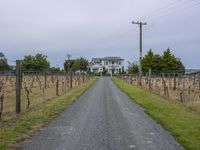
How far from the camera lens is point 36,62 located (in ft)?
370

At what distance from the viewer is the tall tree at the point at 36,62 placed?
106169 mm

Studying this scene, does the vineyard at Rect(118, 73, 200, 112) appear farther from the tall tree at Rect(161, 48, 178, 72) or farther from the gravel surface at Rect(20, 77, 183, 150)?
the tall tree at Rect(161, 48, 178, 72)

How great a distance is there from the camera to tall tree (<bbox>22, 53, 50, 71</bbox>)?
106 meters

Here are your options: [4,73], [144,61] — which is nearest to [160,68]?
[144,61]

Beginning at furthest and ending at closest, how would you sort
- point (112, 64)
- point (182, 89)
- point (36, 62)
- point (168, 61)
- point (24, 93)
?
point (112, 64)
point (36, 62)
point (168, 61)
point (24, 93)
point (182, 89)

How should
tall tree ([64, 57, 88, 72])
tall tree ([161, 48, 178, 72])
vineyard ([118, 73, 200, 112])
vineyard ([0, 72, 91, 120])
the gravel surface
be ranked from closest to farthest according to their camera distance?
the gravel surface
vineyard ([0, 72, 91, 120])
vineyard ([118, 73, 200, 112])
tall tree ([161, 48, 178, 72])
tall tree ([64, 57, 88, 72])

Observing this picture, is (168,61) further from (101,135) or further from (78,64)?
(101,135)

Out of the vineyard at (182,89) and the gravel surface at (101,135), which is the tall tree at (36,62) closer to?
the vineyard at (182,89)

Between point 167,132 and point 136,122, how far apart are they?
8.42 ft

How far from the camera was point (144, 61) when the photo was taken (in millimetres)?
99938

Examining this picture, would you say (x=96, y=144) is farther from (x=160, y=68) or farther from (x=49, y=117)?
(x=160, y=68)

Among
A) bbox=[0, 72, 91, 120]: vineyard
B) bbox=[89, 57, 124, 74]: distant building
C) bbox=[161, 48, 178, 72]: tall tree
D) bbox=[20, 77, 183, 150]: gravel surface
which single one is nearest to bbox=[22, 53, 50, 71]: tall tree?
bbox=[0, 72, 91, 120]: vineyard

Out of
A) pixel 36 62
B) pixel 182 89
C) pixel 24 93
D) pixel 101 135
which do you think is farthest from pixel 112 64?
pixel 101 135

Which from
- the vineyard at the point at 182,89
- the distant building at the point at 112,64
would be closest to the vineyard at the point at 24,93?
the vineyard at the point at 182,89
